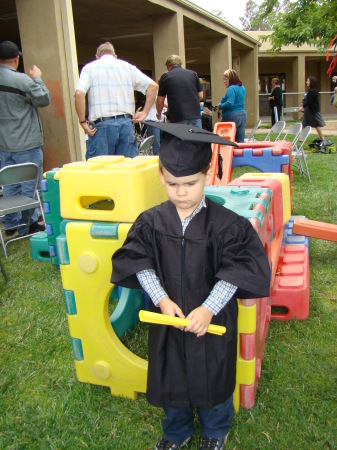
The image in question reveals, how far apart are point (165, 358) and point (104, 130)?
125 inches

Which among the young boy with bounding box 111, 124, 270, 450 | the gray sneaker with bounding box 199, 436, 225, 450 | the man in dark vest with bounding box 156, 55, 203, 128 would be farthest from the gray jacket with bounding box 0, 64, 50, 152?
the gray sneaker with bounding box 199, 436, 225, 450

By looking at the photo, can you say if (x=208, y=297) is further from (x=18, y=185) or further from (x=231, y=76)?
(x=231, y=76)

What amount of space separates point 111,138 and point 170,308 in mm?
3156

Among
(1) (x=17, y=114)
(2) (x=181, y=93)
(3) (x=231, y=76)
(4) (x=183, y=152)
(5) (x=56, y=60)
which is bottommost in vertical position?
(4) (x=183, y=152)

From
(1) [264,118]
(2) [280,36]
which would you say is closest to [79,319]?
(2) [280,36]

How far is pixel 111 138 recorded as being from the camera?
4.48 meters

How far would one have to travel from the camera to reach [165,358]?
68.0 inches

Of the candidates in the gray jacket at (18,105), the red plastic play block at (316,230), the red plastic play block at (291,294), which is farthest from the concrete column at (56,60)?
the red plastic play block at (291,294)

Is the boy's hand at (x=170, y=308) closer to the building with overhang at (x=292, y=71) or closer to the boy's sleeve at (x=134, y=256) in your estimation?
the boy's sleeve at (x=134, y=256)

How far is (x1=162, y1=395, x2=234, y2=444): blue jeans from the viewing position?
1821 mm

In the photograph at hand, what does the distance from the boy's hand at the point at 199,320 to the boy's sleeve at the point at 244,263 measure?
14cm

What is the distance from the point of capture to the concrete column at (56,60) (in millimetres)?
6406

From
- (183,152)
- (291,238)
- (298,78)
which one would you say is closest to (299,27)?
(298,78)

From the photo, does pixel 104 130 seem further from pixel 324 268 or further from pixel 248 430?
pixel 248 430
